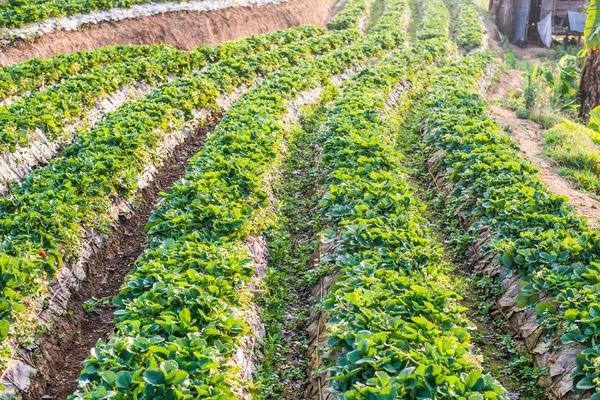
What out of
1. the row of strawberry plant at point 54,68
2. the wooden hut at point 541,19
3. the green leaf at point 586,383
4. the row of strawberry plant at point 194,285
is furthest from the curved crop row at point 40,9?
the wooden hut at point 541,19

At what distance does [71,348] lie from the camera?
24.1 feet

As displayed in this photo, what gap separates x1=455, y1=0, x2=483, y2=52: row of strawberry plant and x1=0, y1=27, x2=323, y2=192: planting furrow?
1235 centimetres

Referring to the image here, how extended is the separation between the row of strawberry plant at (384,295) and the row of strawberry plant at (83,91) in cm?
580

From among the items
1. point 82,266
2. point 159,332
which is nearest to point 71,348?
point 82,266

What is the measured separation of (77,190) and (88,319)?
2204 mm

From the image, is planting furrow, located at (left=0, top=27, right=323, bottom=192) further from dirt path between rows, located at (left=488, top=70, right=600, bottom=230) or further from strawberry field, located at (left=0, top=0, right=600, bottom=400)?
dirt path between rows, located at (left=488, top=70, right=600, bottom=230)

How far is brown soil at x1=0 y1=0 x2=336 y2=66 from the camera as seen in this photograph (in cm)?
1841

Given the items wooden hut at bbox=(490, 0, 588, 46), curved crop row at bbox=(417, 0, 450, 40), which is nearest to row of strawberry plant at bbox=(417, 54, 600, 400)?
curved crop row at bbox=(417, 0, 450, 40)

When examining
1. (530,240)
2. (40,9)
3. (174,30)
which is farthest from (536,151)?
(40,9)

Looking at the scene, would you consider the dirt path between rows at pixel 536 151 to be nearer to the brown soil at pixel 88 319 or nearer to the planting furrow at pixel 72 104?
the brown soil at pixel 88 319

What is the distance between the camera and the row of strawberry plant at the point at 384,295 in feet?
16.9

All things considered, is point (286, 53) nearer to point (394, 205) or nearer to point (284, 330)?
point (394, 205)

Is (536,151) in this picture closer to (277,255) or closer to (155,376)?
(277,255)

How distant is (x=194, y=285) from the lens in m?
6.35
